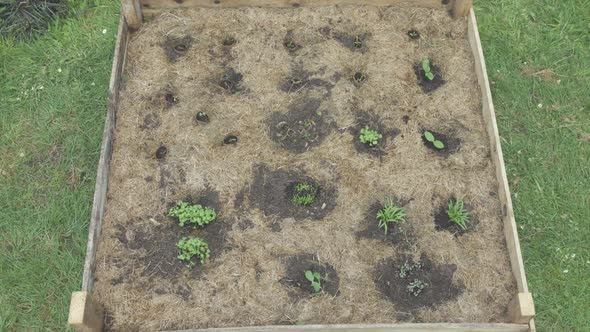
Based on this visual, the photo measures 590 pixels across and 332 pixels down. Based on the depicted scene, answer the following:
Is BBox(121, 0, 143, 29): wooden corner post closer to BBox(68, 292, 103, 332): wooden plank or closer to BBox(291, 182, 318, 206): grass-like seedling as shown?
BBox(291, 182, 318, 206): grass-like seedling

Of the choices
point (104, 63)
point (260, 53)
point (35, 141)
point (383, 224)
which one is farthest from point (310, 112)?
point (35, 141)

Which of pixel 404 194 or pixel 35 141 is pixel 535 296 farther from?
pixel 35 141

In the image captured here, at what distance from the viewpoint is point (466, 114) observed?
17.2 feet

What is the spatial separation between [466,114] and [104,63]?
12.5 feet

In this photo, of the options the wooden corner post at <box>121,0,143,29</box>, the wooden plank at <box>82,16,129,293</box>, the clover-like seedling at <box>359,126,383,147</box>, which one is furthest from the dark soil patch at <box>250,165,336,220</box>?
the wooden corner post at <box>121,0,143,29</box>

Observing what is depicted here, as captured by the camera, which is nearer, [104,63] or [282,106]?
[282,106]

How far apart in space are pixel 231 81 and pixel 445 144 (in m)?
2.12

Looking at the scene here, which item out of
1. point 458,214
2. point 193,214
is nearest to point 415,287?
point 458,214

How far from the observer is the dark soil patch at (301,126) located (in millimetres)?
5090

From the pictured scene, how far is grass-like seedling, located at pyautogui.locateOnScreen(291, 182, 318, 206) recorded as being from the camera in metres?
4.76

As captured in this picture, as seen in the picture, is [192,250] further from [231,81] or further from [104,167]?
[231,81]

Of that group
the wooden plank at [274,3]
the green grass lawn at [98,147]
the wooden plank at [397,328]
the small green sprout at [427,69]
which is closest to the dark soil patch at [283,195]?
the wooden plank at [397,328]

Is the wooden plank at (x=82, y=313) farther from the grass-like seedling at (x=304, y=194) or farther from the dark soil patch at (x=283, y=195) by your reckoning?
the grass-like seedling at (x=304, y=194)

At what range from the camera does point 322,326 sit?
399 cm
